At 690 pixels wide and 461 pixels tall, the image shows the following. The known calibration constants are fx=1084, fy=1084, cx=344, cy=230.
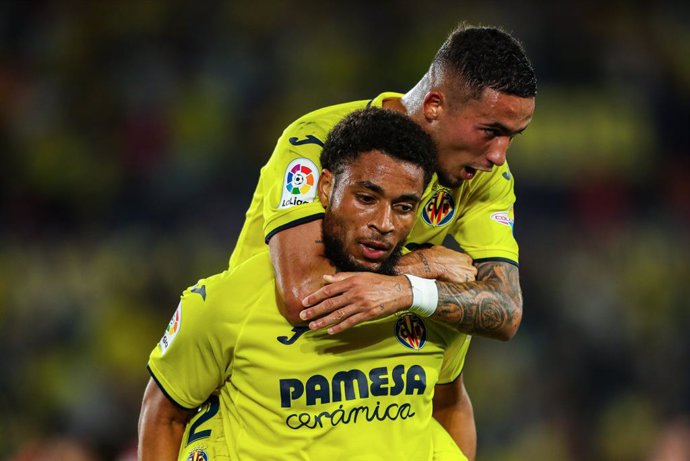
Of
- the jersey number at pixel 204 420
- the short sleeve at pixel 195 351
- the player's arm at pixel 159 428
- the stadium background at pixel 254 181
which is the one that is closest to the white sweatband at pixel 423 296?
the short sleeve at pixel 195 351

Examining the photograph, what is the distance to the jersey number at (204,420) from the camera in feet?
11.7

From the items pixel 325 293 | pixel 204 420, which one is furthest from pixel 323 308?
pixel 204 420

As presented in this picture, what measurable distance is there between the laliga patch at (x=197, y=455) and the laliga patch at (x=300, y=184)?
83 cm

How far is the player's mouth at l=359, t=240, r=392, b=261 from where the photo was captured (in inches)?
128

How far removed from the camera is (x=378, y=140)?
A: 3297 millimetres

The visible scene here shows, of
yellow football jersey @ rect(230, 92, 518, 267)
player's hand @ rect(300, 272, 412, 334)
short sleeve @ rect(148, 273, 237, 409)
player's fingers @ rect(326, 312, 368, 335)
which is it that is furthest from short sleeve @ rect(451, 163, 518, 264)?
short sleeve @ rect(148, 273, 237, 409)

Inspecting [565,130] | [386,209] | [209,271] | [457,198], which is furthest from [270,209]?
[565,130]

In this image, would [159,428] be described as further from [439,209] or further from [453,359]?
[439,209]

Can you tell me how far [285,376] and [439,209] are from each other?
0.89 metres

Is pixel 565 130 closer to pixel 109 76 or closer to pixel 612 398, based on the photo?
pixel 612 398

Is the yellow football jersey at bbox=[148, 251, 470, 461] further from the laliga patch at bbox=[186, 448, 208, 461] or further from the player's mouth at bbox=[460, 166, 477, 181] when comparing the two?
the player's mouth at bbox=[460, 166, 477, 181]

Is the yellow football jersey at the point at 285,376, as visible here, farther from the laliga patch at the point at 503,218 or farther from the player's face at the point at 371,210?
the laliga patch at the point at 503,218

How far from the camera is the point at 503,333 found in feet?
11.8

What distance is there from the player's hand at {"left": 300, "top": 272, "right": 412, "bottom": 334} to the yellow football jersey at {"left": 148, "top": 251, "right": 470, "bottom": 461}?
228 millimetres
